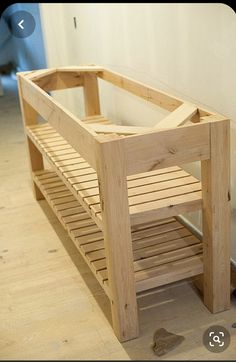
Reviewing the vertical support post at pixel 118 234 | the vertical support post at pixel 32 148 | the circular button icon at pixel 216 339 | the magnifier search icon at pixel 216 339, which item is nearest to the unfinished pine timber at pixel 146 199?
the vertical support post at pixel 118 234

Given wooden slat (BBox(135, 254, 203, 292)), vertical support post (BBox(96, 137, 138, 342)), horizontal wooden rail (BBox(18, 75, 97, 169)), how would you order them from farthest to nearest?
wooden slat (BBox(135, 254, 203, 292)) → horizontal wooden rail (BBox(18, 75, 97, 169)) → vertical support post (BBox(96, 137, 138, 342))

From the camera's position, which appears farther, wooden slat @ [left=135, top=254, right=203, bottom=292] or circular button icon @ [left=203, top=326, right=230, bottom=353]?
wooden slat @ [left=135, top=254, right=203, bottom=292]

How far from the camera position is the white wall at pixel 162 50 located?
6.15 feet

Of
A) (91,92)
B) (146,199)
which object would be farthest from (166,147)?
(91,92)

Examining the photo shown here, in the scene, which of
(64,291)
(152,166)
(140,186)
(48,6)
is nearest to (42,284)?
(64,291)

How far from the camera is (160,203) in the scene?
1.80 metres

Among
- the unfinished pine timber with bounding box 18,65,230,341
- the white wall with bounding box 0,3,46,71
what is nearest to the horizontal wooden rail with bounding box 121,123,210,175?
the unfinished pine timber with bounding box 18,65,230,341

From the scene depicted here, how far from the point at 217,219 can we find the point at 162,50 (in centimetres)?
88

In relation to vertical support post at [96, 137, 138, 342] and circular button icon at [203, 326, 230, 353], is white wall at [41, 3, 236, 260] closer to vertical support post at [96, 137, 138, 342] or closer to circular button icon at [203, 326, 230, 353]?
circular button icon at [203, 326, 230, 353]

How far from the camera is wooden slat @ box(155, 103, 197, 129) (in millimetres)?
1742

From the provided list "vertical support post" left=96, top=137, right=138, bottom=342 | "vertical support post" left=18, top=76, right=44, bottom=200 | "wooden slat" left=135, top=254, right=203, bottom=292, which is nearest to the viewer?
"vertical support post" left=96, top=137, right=138, bottom=342

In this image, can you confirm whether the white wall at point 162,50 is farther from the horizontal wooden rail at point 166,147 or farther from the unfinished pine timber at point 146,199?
the horizontal wooden rail at point 166,147

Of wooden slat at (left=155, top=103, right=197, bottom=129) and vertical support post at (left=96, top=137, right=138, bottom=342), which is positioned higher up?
A: wooden slat at (left=155, top=103, right=197, bottom=129)

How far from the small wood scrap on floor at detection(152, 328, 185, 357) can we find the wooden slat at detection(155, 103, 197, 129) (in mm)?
703
